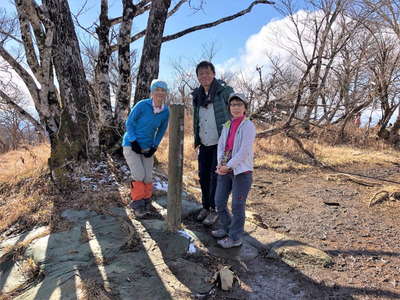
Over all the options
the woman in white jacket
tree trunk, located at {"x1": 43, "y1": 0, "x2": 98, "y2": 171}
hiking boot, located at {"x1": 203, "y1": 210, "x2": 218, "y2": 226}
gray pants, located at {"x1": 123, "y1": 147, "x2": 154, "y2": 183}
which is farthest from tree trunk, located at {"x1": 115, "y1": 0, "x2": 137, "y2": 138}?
the woman in white jacket

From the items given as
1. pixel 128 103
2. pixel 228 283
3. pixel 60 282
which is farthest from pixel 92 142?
pixel 228 283

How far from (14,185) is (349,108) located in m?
11.8

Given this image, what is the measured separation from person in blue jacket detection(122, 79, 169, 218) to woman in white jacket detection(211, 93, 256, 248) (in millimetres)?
910

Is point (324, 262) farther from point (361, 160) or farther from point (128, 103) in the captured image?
point (361, 160)

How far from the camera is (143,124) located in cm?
341

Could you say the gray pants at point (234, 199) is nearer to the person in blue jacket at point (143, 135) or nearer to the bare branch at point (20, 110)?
the person in blue jacket at point (143, 135)

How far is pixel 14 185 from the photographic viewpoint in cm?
459

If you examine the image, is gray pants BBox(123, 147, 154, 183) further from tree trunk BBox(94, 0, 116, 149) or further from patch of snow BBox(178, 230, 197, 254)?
tree trunk BBox(94, 0, 116, 149)

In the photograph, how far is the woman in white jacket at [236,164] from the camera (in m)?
2.74

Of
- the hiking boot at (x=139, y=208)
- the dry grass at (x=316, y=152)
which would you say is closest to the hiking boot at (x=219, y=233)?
the hiking boot at (x=139, y=208)

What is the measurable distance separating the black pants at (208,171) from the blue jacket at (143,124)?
616 millimetres

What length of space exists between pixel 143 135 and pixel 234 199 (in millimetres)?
1367

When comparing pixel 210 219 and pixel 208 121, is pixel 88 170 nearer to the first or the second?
pixel 210 219

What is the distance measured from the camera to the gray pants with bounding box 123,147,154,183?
136 inches
